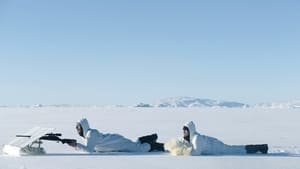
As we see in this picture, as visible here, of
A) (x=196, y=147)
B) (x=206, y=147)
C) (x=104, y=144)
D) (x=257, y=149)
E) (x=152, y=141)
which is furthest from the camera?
(x=152, y=141)

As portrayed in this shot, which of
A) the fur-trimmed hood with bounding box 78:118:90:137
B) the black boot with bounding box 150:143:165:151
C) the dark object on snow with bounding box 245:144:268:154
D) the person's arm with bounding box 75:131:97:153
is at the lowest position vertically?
Result: the dark object on snow with bounding box 245:144:268:154

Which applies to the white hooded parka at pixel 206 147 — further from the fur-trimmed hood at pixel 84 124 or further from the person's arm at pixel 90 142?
the fur-trimmed hood at pixel 84 124

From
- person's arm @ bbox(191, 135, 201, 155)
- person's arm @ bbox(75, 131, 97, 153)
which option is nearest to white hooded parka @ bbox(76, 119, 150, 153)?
person's arm @ bbox(75, 131, 97, 153)

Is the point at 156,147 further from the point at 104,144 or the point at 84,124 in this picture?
the point at 84,124

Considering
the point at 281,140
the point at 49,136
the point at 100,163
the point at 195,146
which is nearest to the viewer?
the point at 100,163

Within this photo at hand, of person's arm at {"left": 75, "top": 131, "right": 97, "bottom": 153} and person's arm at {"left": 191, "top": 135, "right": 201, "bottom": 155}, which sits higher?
person's arm at {"left": 75, "top": 131, "right": 97, "bottom": 153}

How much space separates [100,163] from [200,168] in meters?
2.11

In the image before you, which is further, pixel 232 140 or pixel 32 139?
pixel 232 140

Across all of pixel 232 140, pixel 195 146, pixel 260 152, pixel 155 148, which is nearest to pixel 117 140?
pixel 155 148

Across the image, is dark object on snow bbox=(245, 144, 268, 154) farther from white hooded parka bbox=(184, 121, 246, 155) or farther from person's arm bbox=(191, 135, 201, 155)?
→ person's arm bbox=(191, 135, 201, 155)

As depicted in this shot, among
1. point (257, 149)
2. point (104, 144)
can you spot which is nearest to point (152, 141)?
point (104, 144)

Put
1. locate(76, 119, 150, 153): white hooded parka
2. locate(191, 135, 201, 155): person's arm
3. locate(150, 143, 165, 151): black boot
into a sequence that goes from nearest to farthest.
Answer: locate(191, 135, 201, 155): person's arm → locate(76, 119, 150, 153): white hooded parka → locate(150, 143, 165, 151): black boot

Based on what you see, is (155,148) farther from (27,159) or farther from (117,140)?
(27,159)

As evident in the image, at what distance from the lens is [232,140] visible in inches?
784
